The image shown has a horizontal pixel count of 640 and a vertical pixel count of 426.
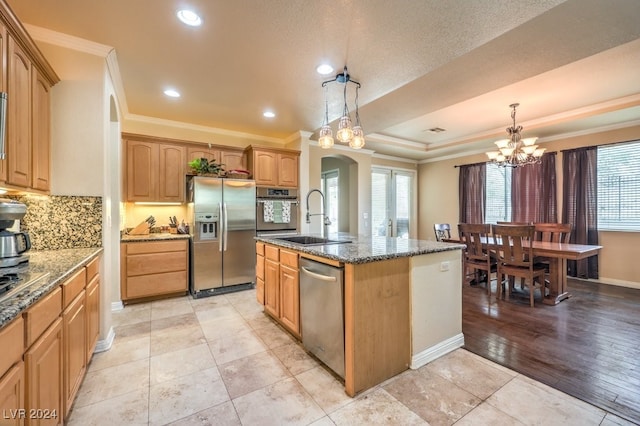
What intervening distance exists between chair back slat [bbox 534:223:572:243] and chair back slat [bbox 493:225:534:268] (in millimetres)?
910

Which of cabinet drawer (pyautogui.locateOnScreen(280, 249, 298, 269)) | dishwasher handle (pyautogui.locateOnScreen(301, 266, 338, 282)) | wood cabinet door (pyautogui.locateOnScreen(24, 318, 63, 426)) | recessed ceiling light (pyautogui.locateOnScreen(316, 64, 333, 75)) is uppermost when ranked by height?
recessed ceiling light (pyautogui.locateOnScreen(316, 64, 333, 75))

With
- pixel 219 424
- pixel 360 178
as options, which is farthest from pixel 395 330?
pixel 360 178

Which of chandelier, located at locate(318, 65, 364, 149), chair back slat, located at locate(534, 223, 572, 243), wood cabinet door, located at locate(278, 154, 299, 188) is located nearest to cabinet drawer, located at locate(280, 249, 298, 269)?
chandelier, located at locate(318, 65, 364, 149)

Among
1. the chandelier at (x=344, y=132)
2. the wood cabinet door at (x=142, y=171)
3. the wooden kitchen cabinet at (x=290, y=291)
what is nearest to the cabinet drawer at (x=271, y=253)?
the wooden kitchen cabinet at (x=290, y=291)

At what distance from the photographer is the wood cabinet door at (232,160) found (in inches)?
180

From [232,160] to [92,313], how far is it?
310 cm

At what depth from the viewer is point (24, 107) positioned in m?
1.83

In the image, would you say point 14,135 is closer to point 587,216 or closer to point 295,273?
point 295,273

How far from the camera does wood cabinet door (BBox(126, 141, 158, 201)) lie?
3.81m

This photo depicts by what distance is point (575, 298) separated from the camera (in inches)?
146

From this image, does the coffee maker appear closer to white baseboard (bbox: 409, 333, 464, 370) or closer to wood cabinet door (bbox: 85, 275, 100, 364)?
wood cabinet door (bbox: 85, 275, 100, 364)

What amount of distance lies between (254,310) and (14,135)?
263 centimetres

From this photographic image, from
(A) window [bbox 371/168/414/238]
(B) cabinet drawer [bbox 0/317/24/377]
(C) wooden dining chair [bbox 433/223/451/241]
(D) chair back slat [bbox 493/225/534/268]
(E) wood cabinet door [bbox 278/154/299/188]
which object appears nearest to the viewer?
(B) cabinet drawer [bbox 0/317/24/377]

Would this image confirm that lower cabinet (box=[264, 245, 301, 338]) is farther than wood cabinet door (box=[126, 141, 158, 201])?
No
